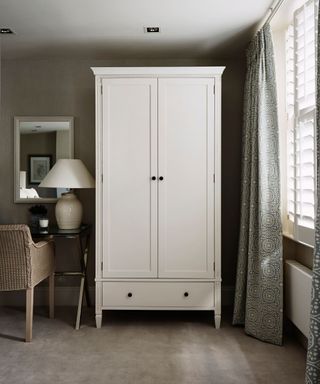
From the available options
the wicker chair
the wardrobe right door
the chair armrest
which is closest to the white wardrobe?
A: the wardrobe right door

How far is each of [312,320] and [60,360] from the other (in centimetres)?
173

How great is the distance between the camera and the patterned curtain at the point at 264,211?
302cm

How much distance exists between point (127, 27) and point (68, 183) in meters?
1.35

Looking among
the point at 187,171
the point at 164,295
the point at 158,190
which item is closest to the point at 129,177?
the point at 158,190

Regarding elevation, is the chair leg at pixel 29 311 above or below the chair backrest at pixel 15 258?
below

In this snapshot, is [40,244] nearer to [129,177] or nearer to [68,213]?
[68,213]

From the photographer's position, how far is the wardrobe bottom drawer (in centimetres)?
336

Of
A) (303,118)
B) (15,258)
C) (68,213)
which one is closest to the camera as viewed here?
(303,118)

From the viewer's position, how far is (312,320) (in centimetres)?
182

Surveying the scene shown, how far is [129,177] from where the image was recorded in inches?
133

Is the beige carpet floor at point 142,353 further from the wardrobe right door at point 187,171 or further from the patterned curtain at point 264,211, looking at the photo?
the wardrobe right door at point 187,171

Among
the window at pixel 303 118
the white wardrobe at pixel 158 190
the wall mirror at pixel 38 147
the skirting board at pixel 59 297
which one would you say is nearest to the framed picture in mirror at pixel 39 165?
the wall mirror at pixel 38 147

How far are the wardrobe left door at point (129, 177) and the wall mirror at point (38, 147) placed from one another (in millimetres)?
800

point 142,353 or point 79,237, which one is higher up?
point 79,237
